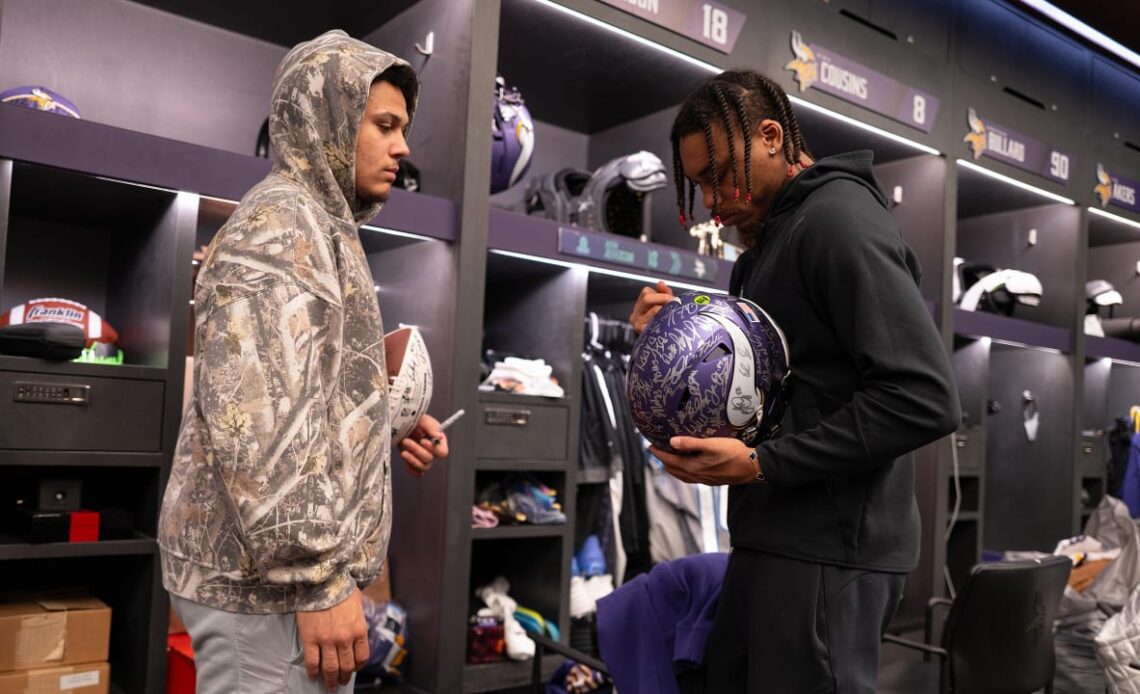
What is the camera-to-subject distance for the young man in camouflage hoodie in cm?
129

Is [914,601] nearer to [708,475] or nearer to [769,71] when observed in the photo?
[769,71]

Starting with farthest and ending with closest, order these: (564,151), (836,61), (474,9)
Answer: (564,151) → (836,61) → (474,9)

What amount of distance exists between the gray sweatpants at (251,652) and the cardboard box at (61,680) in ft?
4.72

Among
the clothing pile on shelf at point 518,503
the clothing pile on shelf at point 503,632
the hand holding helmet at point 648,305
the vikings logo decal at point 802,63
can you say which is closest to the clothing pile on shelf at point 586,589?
the clothing pile on shelf at point 503,632

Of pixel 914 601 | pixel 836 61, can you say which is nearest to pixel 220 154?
pixel 836 61

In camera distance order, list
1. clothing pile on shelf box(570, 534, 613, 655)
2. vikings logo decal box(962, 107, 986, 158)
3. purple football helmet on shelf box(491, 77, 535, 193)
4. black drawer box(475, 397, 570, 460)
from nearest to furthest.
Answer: black drawer box(475, 397, 570, 460) < purple football helmet on shelf box(491, 77, 535, 193) < clothing pile on shelf box(570, 534, 613, 655) < vikings logo decal box(962, 107, 986, 158)

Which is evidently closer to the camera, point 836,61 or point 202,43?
point 202,43

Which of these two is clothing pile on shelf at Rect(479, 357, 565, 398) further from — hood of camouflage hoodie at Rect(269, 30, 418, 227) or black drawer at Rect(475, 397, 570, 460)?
hood of camouflage hoodie at Rect(269, 30, 418, 227)

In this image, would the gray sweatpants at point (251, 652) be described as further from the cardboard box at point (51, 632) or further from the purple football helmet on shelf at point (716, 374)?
the cardboard box at point (51, 632)

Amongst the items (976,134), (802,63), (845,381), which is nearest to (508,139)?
(802,63)

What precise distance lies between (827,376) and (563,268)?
226 centimetres

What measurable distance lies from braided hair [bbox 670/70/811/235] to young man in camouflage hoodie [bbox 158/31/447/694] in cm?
61

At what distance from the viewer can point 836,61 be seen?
4301 mm

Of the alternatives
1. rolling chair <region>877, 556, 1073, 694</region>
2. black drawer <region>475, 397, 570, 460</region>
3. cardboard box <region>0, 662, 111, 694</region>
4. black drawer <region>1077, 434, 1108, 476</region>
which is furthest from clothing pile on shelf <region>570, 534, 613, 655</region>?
black drawer <region>1077, 434, 1108, 476</region>
